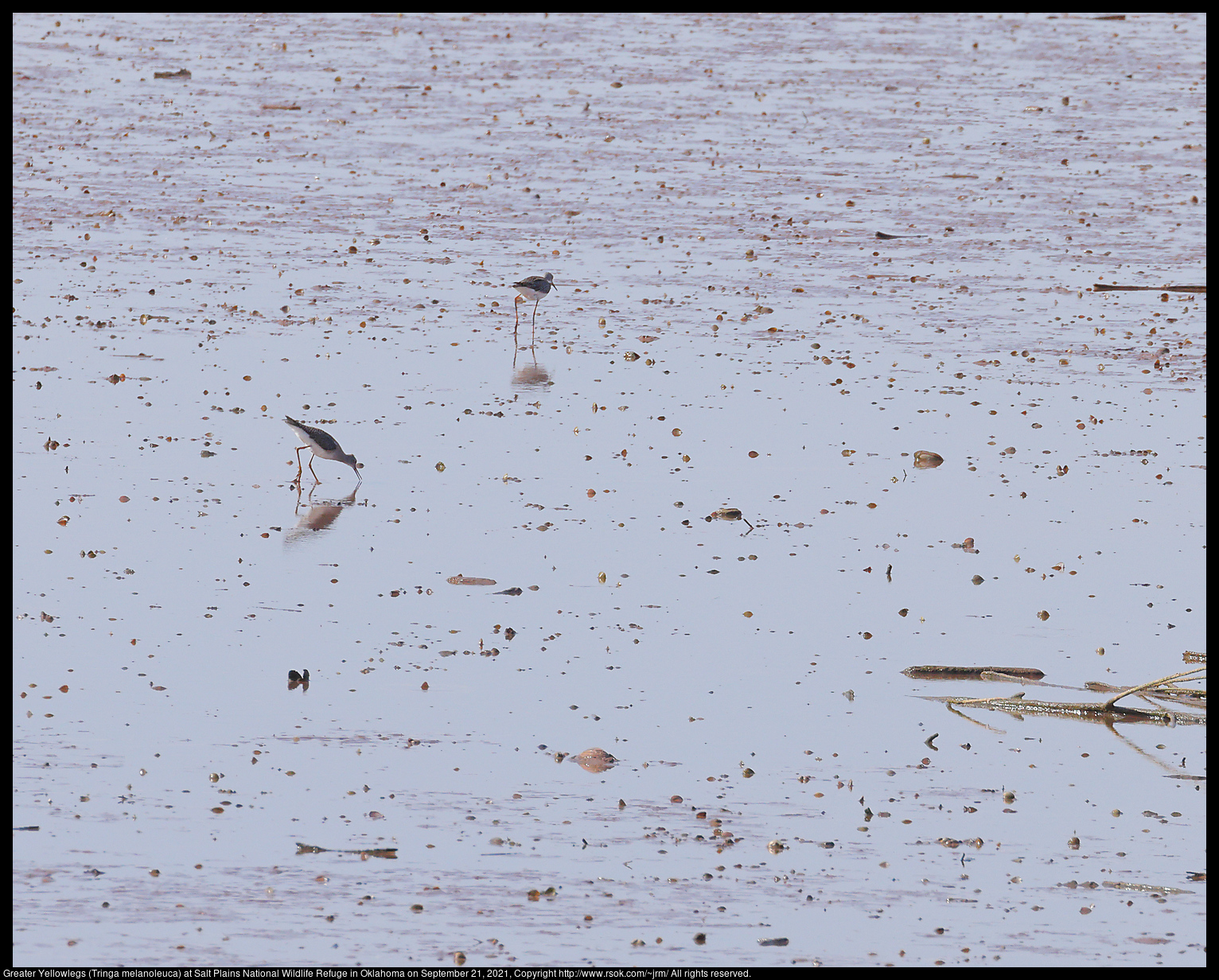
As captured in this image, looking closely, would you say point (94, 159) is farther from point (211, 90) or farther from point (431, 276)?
point (431, 276)

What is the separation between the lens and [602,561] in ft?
34.4

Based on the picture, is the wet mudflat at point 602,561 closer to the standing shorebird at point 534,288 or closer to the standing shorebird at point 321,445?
the standing shorebird at point 321,445

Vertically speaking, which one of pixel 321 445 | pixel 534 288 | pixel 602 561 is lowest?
pixel 602 561

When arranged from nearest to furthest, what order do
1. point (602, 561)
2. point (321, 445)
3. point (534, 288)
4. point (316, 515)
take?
point (602, 561) → point (316, 515) → point (321, 445) → point (534, 288)

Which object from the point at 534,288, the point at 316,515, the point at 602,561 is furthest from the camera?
the point at 534,288

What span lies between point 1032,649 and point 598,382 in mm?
6189

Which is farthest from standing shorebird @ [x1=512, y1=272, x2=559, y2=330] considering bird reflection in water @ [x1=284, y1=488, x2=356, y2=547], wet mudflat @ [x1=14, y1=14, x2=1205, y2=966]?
bird reflection in water @ [x1=284, y1=488, x2=356, y2=547]

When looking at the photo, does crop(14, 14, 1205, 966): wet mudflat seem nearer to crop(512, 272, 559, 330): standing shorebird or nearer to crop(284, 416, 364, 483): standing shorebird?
crop(284, 416, 364, 483): standing shorebird

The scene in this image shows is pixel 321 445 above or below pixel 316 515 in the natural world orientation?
above

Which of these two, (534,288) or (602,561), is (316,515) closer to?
(602,561)

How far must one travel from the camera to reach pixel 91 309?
53.4 ft

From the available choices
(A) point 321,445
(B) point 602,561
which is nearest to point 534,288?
(A) point 321,445

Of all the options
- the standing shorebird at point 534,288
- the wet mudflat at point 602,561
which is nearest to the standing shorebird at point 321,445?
the wet mudflat at point 602,561

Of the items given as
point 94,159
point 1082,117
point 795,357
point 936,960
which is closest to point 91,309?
point 795,357
